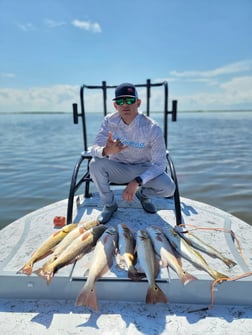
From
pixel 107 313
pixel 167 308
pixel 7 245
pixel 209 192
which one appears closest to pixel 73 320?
pixel 107 313

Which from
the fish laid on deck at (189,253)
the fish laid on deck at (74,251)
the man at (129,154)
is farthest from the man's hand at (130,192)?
the fish laid on deck at (189,253)

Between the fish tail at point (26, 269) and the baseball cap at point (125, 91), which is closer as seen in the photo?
the fish tail at point (26, 269)

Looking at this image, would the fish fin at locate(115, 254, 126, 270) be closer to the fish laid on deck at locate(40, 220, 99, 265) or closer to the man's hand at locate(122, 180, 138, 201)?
the fish laid on deck at locate(40, 220, 99, 265)

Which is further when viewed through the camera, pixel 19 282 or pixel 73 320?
pixel 19 282

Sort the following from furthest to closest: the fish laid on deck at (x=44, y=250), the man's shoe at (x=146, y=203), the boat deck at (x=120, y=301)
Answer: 1. the man's shoe at (x=146, y=203)
2. the fish laid on deck at (x=44, y=250)
3. the boat deck at (x=120, y=301)

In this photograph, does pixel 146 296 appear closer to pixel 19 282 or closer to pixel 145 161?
pixel 19 282

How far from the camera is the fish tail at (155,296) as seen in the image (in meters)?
2.11

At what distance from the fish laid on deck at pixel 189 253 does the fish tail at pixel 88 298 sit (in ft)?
3.19

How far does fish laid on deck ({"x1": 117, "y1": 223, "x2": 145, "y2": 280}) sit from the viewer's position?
7.44ft

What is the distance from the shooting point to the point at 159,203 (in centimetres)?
416

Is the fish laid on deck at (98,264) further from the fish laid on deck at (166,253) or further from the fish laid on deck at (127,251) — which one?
the fish laid on deck at (166,253)

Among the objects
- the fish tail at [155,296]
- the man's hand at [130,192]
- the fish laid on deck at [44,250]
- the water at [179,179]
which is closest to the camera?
the fish tail at [155,296]

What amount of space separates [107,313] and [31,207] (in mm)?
5213

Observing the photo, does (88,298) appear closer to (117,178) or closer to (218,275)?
(218,275)
